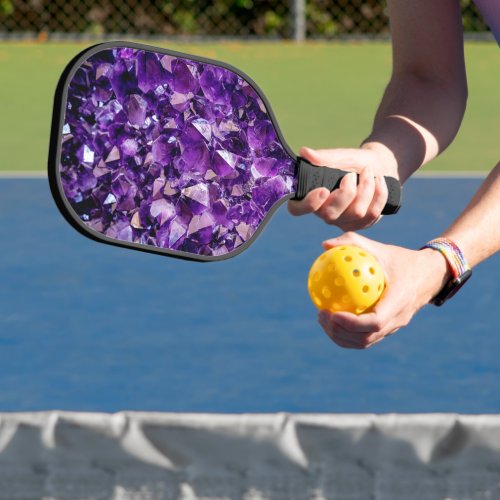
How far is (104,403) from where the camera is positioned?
423cm

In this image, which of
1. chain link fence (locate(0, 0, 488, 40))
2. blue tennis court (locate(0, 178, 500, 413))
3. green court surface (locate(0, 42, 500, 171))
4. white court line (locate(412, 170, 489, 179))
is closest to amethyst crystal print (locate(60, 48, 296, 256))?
blue tennis court (locate(0, 178, 500, 413))

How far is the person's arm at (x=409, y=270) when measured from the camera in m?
1.98

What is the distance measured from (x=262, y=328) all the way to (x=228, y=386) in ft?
2.07

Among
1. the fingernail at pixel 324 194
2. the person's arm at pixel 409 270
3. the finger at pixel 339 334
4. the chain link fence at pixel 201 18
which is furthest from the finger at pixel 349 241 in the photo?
the chain link fence at pixel 201 18

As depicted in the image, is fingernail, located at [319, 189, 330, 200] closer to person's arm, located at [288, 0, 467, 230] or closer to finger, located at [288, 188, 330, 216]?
finger, located at [288, 188, 330, 216]

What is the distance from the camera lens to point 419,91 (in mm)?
2578

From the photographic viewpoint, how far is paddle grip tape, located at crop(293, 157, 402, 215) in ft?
7.47

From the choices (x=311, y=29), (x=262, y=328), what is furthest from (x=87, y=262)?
(x=311, y=29)

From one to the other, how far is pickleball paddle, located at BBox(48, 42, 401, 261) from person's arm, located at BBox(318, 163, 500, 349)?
18 centimetres

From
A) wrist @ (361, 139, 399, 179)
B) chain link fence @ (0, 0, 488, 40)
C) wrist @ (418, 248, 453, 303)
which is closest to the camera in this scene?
wrist @ (418, 248, 453, 303)

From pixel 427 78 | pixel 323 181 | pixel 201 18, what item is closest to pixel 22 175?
pixel 427 78

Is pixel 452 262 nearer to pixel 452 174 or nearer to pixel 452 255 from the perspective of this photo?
pixel 452 255

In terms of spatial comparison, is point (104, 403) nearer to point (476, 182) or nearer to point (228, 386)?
point (228, 386)

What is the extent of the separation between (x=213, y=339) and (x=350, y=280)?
2908 mm
